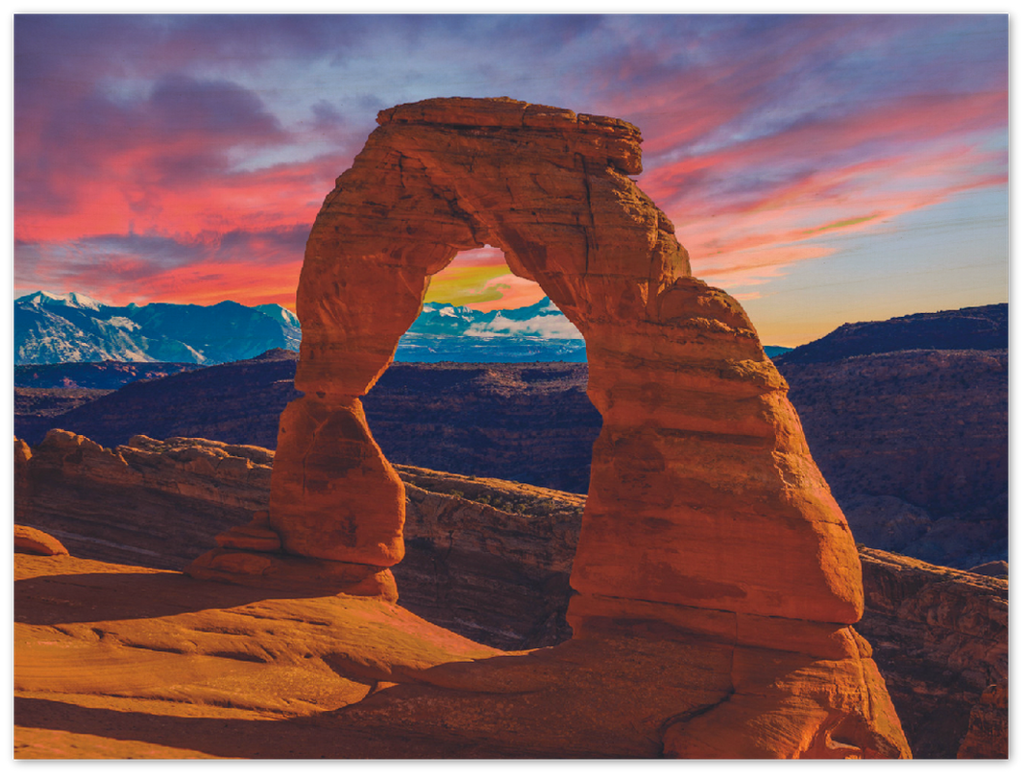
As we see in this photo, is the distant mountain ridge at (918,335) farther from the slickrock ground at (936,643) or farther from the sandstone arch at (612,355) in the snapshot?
the sandstone arch at (612,355)

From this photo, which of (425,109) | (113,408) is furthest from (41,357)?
(425,109)

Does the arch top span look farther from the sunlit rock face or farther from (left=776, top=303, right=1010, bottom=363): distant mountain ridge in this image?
(left=776, top=303, right=1010, bottom=363): distant mountain ridge

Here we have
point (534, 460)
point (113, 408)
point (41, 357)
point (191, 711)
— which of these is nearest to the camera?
point (191, 711)

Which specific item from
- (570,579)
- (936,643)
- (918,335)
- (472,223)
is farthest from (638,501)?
(918,335)

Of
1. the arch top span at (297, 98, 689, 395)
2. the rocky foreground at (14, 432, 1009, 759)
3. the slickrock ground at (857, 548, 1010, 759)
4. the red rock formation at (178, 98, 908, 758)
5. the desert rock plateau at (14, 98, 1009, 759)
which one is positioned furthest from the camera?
the slickrock ground at (857, 548, 1010, 759)

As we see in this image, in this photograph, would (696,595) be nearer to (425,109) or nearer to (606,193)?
(606,193)

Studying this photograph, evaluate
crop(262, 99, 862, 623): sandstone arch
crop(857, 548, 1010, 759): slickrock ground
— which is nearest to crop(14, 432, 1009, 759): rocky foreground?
crop(857, 548, 1010, 759): slickrock ground

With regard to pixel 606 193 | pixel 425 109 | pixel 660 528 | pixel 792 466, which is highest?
pixel 425 109
